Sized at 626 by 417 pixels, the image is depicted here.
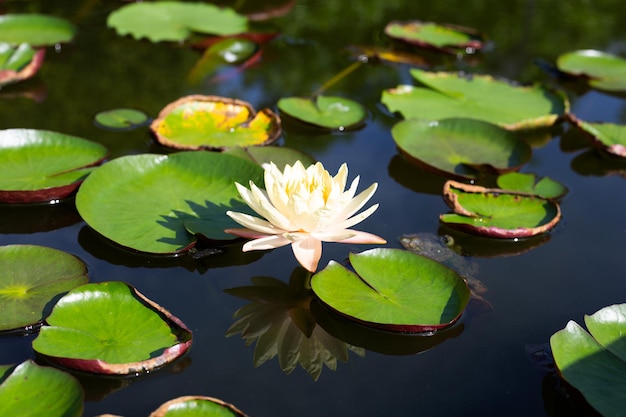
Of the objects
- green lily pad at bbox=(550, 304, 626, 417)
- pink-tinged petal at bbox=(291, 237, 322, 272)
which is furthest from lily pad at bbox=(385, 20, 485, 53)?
green lily pad at bbox=(550, 304, 626, 417)

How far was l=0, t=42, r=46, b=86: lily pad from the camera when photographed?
3.54m

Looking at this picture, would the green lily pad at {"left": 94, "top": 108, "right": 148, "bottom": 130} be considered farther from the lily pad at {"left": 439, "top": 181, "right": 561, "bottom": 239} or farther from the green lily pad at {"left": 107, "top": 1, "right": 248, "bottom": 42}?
the lily pad at {"left": 439, "top": 181, "right": 561, "bottom": 239}

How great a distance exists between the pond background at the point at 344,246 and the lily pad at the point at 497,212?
0.07 meters

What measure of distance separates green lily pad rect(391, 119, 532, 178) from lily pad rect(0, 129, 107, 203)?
4.26 feet

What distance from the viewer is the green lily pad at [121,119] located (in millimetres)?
3186

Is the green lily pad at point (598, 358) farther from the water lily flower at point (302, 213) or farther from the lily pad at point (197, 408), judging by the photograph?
the lily pad at point (197, 408)

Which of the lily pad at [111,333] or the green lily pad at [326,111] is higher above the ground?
the lily pad at [111,333]

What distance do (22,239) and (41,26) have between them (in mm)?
2223

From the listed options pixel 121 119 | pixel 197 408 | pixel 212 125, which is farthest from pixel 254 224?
pixel 121 119

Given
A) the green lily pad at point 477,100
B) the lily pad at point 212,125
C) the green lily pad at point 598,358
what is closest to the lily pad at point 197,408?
the green lily pad at point 598,358

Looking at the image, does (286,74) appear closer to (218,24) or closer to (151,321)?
(218,24)

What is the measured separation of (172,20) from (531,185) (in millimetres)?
2615

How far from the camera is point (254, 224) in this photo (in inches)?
81.5

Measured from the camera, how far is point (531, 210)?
2.60 m
